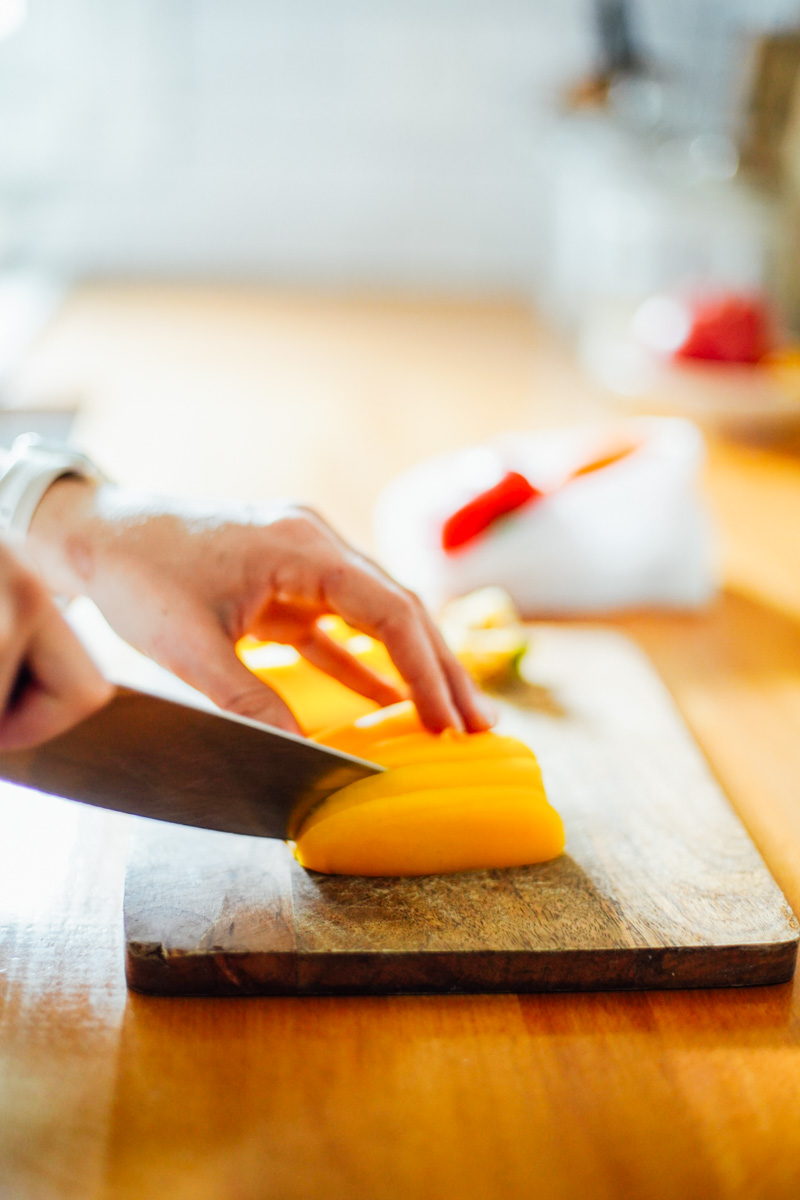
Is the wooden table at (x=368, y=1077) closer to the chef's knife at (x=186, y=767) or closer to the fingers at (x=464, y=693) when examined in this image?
the chef's knife at (x=186, y=767)

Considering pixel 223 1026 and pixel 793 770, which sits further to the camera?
pixel 793 770

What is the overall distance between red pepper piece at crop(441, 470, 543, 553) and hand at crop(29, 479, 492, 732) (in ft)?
1.13

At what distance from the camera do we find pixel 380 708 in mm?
811

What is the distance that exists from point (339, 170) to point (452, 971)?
98.0 inches

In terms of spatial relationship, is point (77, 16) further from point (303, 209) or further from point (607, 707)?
point (607, 707)

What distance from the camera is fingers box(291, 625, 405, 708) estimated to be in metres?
0.82

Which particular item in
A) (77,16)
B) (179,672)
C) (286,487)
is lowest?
(286,487)

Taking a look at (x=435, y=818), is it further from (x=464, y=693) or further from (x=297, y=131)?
(x=297, y=131)

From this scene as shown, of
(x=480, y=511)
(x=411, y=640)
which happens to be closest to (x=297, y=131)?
(x=480, y=511)

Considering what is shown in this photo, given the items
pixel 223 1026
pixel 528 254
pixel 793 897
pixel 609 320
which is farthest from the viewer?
pixel 528 254

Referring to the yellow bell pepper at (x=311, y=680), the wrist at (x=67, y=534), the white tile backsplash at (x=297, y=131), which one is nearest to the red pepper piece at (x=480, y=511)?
the yellow bell pepper at (x=311, y=680)

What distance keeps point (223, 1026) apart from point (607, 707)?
444 mm

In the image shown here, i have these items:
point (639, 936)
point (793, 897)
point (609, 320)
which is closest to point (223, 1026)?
point (639, 936)

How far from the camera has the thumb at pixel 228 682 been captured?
0.71 metres
